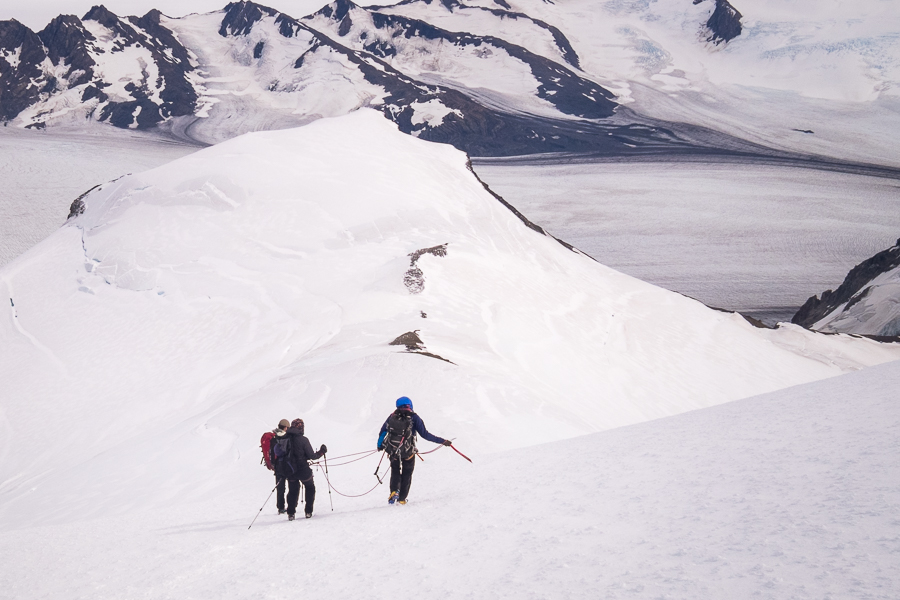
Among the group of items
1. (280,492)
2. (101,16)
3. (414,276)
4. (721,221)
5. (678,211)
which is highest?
(101,16)

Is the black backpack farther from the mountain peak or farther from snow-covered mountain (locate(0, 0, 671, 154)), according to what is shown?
the mountain peak

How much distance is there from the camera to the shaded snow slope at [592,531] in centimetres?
438

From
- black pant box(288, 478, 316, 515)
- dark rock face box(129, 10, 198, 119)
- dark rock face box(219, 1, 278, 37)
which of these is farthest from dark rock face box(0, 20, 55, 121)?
black pant box(288, 478, 316, 515)

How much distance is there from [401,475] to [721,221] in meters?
70.9

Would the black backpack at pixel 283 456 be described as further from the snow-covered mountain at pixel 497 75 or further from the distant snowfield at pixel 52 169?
the snow-covered mountain at pixel 497 75

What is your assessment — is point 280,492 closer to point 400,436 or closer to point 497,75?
point 400,436

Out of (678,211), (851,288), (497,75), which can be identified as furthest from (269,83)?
(851,288)

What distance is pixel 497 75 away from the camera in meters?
147

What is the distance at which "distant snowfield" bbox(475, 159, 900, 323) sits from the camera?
5719 centimetres

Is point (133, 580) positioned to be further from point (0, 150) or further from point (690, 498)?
point (0, 150)

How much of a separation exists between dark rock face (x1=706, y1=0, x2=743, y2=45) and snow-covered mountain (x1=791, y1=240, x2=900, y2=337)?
439ft

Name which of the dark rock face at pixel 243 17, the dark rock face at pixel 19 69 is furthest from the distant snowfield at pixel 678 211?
the dark rock face at pixel 243 17

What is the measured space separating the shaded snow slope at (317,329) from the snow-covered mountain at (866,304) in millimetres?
3956

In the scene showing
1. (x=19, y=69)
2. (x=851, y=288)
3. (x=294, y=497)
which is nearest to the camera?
(x=294, y=497)
